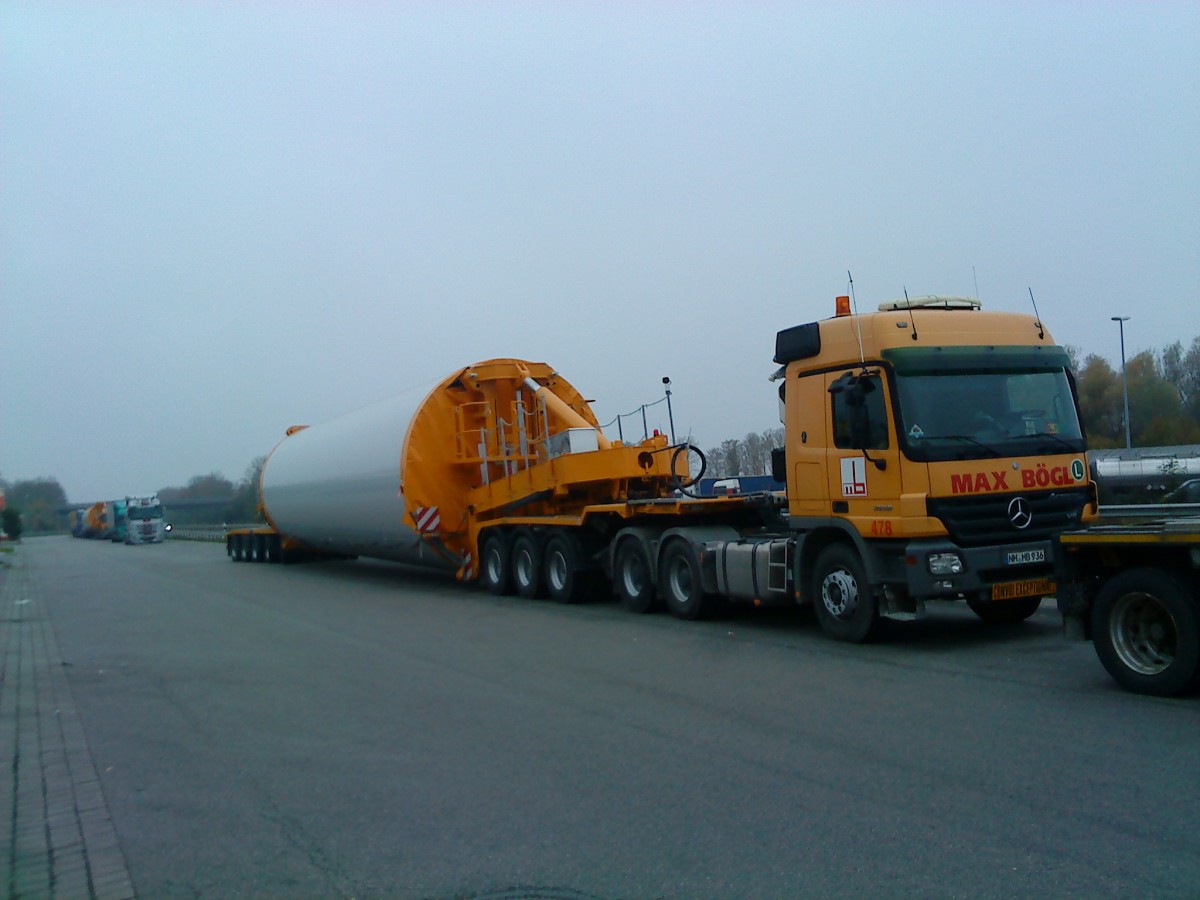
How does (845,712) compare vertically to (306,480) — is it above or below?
below

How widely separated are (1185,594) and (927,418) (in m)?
3.05

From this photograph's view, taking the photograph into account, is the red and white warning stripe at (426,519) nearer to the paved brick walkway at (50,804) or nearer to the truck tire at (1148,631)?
the paved brick walkway at (50,804)

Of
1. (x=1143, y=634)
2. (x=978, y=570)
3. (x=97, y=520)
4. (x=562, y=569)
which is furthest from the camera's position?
(x=97, y=520)

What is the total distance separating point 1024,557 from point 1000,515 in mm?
444

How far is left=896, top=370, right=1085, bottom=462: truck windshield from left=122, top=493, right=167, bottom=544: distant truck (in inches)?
2409

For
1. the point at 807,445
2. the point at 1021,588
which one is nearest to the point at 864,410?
the point at 807,445

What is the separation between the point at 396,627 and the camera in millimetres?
14391

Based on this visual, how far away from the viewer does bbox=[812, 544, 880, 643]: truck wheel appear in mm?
10258

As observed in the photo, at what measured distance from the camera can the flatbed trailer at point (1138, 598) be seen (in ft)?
23.8

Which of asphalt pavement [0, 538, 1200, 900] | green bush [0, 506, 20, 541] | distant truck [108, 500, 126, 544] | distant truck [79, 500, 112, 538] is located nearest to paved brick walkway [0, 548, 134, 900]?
asphalt pavement [0, 538, 1200, 900]

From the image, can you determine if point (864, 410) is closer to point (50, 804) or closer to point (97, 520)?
point (50, 804)

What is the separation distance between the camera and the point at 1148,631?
25.4 feet

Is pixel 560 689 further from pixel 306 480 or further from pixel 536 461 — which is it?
pixel 306 480

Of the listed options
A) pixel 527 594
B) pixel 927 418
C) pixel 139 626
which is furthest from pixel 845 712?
pixel 139 626
